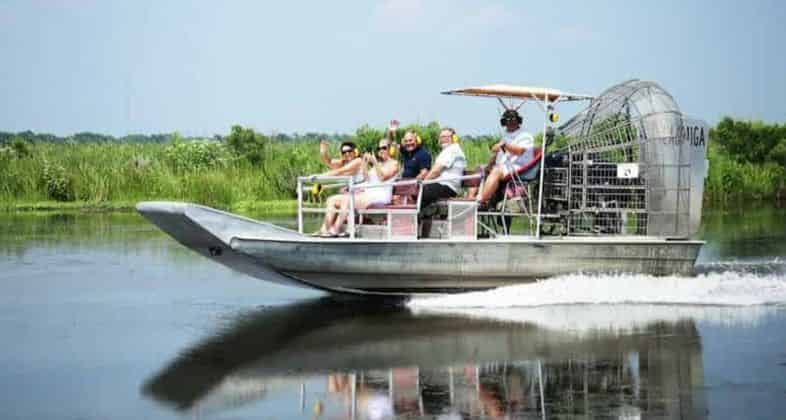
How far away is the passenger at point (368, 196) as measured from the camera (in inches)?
595

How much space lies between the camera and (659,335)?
42.9ft

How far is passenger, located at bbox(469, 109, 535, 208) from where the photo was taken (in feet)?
50.6

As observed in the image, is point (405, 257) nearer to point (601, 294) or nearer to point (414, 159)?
point (414, 159)

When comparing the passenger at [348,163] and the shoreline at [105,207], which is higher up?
the passenger at [348,163]

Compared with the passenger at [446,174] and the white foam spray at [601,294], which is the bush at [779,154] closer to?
the white foam spray at [601,294]

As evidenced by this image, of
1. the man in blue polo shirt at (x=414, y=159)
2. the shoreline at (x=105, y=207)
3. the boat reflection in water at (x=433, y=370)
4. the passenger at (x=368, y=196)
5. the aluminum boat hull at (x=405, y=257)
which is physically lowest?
the boat reflection in water at (x=433, y=370)

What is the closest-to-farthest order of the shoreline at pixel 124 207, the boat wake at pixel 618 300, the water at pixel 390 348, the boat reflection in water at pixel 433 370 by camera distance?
1. the boat reflection in water at pixel 433 370
2. the water at pixel 390 348
3. the boat wake at pixel 618 300
4. the shoreline at pixel 124 207

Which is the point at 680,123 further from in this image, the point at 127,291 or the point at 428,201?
the point at 127,291

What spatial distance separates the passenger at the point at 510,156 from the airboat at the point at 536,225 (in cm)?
15

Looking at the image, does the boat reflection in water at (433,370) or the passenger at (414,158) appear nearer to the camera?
the boat reflection in water at (433,370)

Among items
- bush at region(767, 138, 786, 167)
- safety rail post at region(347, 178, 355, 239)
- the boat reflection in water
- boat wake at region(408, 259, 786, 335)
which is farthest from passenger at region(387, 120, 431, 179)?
bush at region(767, 138, 786, 167)

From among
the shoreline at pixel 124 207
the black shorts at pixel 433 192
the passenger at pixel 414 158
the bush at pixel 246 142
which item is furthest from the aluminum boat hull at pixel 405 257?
the bush at pixel 246 142

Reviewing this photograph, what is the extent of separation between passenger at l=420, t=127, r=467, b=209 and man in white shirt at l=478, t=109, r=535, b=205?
0.37 m

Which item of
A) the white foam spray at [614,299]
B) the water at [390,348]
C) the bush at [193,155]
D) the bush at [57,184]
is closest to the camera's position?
the water at [390,348]
